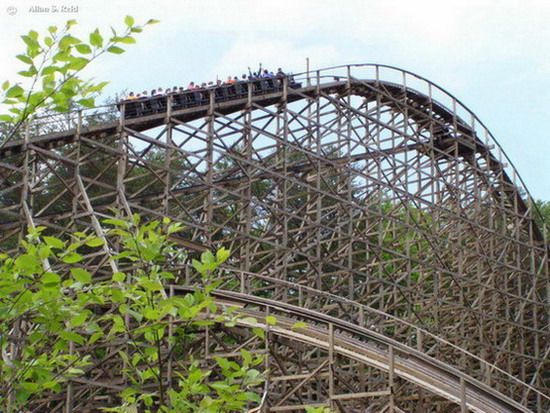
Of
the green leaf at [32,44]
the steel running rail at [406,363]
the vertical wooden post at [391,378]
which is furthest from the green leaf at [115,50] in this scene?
the vertical wooden post at [391,378]

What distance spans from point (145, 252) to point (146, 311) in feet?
1.00

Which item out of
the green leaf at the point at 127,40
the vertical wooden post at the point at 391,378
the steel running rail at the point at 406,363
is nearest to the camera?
the green leaf at the point at 127,40

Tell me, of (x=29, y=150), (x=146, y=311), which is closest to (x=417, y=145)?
(x=29, y=150)

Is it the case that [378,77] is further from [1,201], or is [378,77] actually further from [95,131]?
[1,201]

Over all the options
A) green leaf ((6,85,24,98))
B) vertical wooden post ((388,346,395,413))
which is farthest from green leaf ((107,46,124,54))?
vertical wooden post ((388,346,395,413))

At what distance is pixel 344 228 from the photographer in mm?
32656

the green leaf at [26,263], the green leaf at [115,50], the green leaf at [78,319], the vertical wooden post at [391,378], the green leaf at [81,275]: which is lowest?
the green leaf at [78,319]

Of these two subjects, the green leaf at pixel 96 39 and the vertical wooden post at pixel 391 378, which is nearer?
the green leaf at pixel 96 39

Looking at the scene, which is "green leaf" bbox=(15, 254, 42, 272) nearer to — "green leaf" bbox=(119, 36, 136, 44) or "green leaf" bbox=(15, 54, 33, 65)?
"green leaf" bbox=(15, 54, 33, 65)

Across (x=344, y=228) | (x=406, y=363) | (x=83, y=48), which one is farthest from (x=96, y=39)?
(x=344, y=228)

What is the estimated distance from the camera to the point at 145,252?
15.8 feet

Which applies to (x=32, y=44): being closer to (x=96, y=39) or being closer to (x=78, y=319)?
(x=96, y=39)

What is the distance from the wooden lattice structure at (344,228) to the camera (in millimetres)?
17188

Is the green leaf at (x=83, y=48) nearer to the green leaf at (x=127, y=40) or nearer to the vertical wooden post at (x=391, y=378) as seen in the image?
the green leaf at (x=127, y=40)
